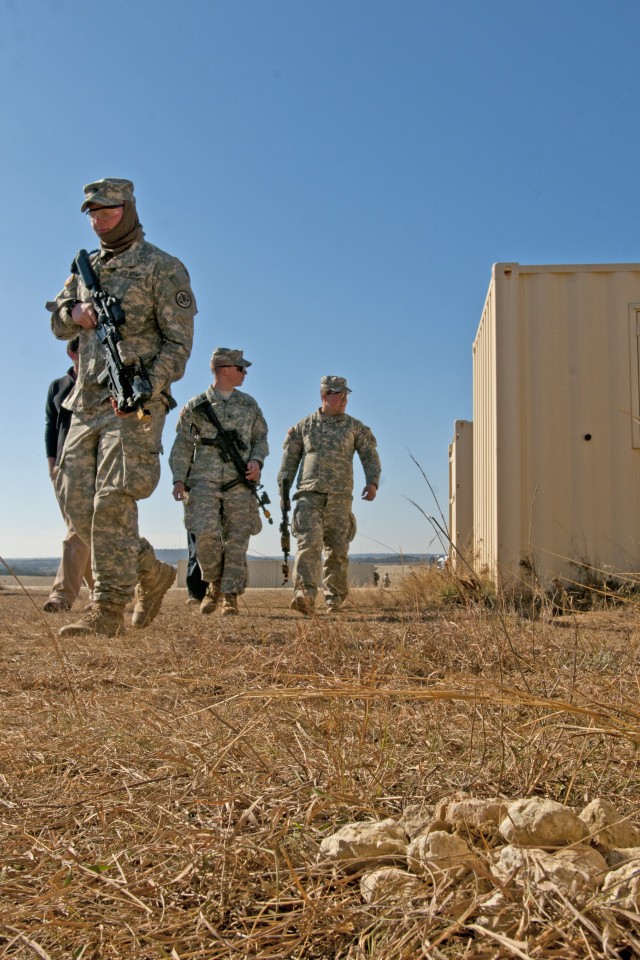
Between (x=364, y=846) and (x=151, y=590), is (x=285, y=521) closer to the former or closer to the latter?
(x=151, y=590)

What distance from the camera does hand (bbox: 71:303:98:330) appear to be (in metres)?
4.36

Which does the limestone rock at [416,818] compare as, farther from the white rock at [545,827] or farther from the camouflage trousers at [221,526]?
the camouflage trousers at [221,526]

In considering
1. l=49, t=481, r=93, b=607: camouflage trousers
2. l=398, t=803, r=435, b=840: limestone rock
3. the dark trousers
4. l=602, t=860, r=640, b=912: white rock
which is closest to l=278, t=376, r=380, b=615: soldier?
the dark trousers

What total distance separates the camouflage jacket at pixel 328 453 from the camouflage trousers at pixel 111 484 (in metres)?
2.94

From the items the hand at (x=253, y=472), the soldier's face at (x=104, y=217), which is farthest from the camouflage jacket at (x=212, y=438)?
the soldier's face at (x=104, y=217)

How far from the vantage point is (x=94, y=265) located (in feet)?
15.0

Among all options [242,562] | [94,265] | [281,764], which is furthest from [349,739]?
[242,562]

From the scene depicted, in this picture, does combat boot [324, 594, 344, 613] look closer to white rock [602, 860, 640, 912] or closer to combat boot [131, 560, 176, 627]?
combat boot [131, 560, 176, 627]

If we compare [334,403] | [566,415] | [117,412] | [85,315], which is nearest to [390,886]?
[117,412]

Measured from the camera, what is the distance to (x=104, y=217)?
175 inches

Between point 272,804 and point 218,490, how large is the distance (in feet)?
18.1

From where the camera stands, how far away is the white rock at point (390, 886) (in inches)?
41.9

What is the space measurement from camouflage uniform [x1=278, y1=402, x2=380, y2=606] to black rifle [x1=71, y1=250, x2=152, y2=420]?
3.04 meters

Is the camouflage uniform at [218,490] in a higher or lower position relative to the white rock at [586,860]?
higher
